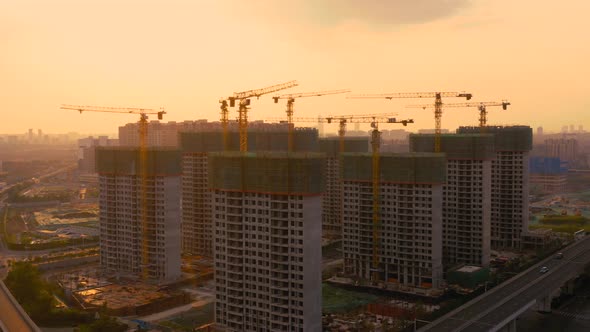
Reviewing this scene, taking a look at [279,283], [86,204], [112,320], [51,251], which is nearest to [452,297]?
[279,283]

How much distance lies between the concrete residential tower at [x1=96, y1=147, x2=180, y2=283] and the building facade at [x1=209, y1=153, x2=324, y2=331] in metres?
18.0

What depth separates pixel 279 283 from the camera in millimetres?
46031

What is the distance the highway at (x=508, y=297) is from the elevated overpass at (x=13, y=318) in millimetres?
30764

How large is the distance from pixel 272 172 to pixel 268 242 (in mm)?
5657

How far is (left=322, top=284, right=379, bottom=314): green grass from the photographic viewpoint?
2270 inches

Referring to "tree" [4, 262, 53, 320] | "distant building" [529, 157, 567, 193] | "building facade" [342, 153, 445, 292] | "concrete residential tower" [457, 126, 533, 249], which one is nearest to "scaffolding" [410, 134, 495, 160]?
"building facade" [342, 153, 445, 292]

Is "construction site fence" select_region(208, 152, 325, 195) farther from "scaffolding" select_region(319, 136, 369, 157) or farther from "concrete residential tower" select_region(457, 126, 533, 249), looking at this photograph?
"scaffolding" select_region(319, 136, 369, 157)

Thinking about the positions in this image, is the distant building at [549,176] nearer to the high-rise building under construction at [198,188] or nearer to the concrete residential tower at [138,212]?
the high-rise building under construction at [198,188]

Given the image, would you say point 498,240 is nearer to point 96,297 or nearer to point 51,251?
point 96,297

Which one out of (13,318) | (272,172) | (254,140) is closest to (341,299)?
(272,172)

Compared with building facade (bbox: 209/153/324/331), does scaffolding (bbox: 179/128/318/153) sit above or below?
above

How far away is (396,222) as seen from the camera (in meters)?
66.3

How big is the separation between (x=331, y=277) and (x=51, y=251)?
4170 cm

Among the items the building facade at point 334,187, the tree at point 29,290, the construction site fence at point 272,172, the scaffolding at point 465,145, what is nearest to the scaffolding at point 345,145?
the building facade at point 334,187
